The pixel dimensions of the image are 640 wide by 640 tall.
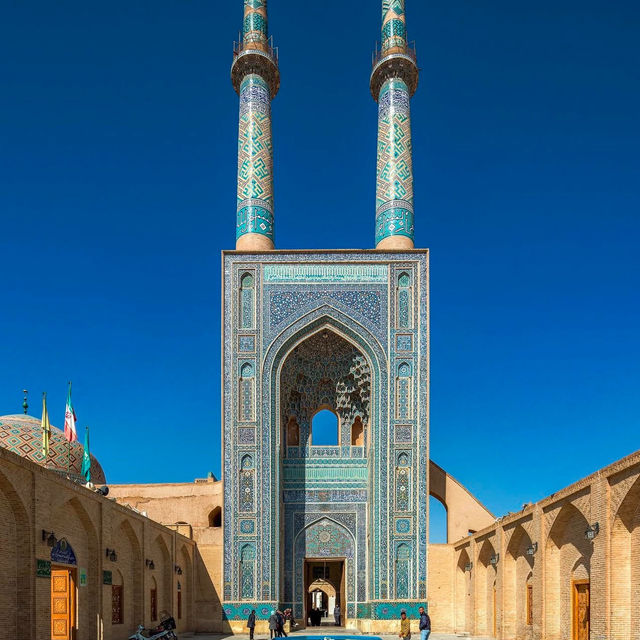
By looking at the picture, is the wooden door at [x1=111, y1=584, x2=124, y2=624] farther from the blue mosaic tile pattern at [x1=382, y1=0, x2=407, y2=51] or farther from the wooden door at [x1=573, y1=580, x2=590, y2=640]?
the blue mosaic tile pattern at [x1=382, y1=0, x2=407, y2=51]

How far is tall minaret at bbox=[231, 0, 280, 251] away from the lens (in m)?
18.3

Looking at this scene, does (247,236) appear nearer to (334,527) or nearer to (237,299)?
(237,299)

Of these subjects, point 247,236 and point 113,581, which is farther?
point 247,236

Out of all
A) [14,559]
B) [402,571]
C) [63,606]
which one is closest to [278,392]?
[402,571]

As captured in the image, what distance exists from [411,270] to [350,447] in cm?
421

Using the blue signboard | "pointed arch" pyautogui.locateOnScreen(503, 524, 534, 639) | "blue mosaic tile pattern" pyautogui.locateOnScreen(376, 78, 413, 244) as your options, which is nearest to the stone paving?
"pointed arch" pyautogui.locateOnScreen(503, 524, 534, 639)

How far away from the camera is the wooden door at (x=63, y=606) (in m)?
10.4

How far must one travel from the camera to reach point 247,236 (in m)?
18.2

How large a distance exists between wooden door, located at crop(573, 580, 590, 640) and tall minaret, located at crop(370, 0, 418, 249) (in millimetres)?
9559

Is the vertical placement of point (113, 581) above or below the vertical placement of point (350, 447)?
below

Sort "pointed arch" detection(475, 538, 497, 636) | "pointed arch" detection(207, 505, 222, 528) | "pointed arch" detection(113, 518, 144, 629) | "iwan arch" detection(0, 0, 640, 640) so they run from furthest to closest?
"pointed arch" detection(207, 505, 222, 528), "iwan arch" detection(0, 0, 640, 640), "pointed arch" detection(475, 538, 497, 636), "pointed arch" detection(113, 518, 144, 629)

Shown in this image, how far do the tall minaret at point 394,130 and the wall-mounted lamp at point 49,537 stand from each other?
10860 mm

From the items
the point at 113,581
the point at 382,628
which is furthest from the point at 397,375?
the point at 113,581

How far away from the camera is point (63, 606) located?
10477 millimetres
